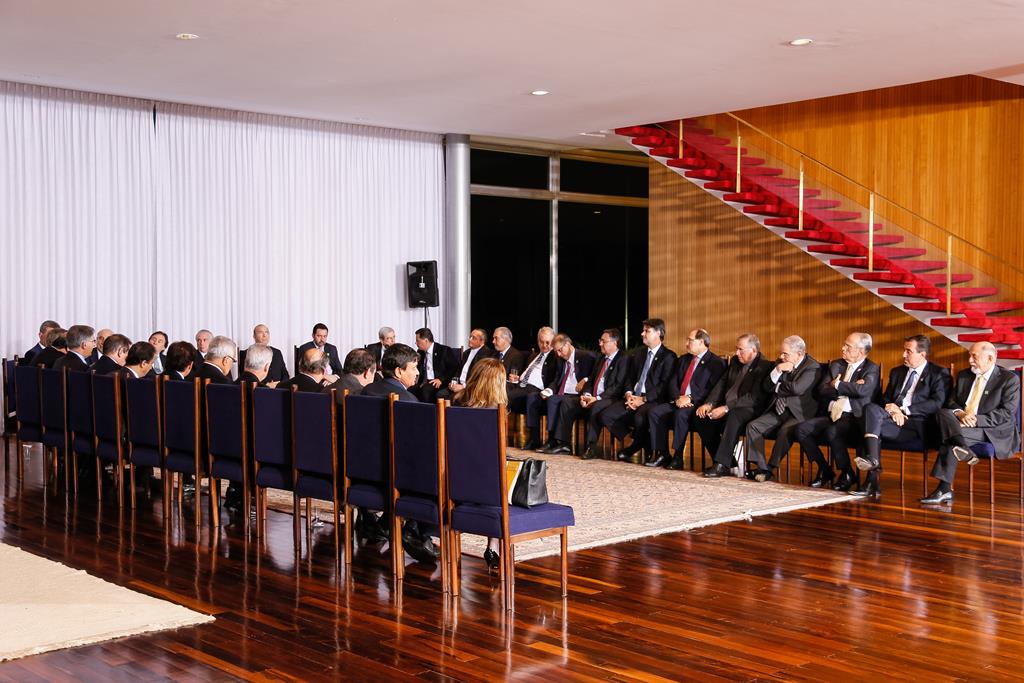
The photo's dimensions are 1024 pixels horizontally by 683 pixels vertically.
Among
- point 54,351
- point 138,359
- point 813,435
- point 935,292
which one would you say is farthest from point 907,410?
point 54,351

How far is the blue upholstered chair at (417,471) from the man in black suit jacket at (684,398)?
4.56m

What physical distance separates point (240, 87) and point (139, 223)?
2.02 m

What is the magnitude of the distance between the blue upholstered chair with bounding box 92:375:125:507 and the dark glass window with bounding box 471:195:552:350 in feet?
28.5

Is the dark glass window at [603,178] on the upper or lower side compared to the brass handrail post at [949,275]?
upper

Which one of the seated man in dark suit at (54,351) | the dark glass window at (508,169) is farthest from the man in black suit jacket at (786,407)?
the dark glass window at (508,169)

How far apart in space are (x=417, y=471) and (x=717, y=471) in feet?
14.6

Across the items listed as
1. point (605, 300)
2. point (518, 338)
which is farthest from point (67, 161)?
point (605, 300)

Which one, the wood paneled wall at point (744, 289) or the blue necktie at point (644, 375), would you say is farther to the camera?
the wood paneled wall at point (744, 289)

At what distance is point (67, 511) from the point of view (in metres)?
7.68

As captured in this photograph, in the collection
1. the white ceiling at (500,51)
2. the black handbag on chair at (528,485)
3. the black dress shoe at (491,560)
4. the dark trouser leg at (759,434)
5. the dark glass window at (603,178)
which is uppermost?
the white ceiling at (500,51)

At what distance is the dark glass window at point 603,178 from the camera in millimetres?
16980

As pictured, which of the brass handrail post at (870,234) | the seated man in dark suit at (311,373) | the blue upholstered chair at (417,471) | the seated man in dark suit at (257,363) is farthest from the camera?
the brass handrail post at (870,234)

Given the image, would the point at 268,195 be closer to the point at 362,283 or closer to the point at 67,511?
the point at 362,283

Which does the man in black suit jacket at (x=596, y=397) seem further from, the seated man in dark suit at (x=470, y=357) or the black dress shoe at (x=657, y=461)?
the seated man in dark suit at (x=470, y=357)
